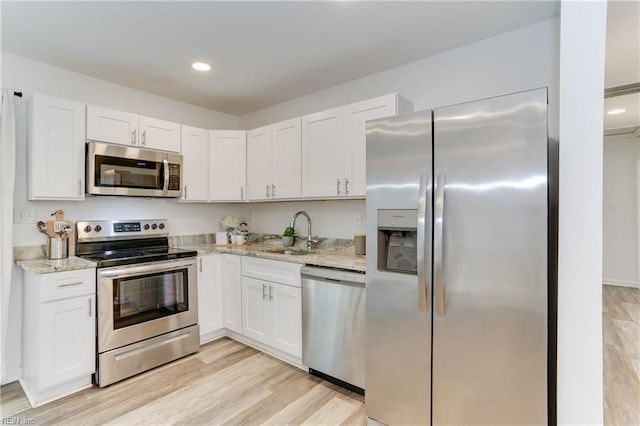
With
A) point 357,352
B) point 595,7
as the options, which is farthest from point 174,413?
point 595,7

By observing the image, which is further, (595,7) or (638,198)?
(638,198)

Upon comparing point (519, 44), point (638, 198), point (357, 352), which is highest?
point (519, 44)

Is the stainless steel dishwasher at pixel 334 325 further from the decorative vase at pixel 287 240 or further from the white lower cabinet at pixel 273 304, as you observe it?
the decorative vase at pixel 287 240

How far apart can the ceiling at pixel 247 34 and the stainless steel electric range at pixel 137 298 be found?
4.73 feet

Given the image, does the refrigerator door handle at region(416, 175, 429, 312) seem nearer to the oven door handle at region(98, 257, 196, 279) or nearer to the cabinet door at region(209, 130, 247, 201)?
the oven door handle at region(98, 257, 196, 279)

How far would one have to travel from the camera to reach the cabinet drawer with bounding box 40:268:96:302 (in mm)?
2174

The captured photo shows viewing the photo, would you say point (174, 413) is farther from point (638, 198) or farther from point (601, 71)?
point (638, 198)

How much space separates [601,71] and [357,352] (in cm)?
204

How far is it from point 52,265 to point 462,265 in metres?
2.73

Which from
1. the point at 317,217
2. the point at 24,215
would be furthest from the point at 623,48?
the point at 24,215

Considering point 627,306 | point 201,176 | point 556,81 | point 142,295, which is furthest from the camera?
point 627,306

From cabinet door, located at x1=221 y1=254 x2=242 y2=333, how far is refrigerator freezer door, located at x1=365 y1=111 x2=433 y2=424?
159 centimetres

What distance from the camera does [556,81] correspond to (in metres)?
2.13

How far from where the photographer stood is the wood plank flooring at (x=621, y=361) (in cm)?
211
